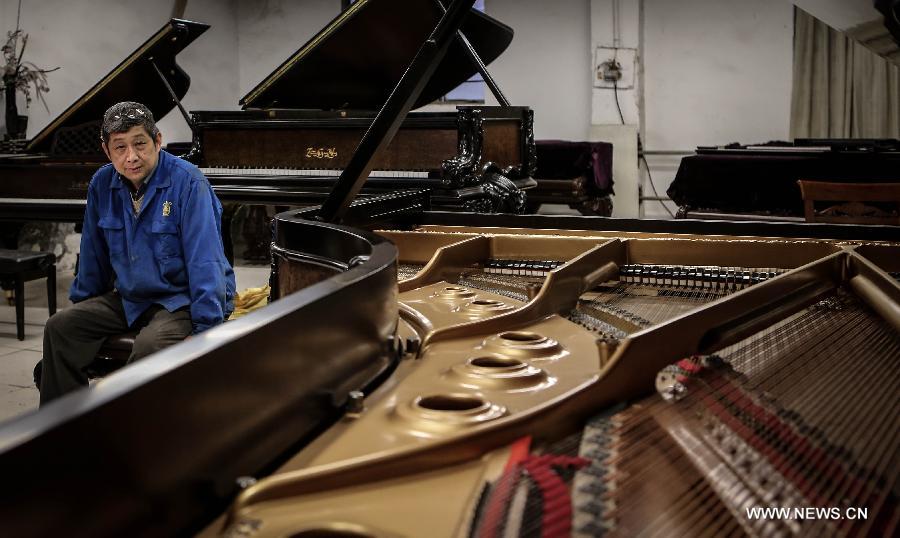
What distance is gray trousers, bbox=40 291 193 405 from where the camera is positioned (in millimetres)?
2633

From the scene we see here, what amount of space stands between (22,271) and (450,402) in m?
3.97

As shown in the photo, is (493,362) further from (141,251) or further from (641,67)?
(641,67)

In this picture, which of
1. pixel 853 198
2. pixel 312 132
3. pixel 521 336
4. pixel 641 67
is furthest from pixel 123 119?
pixel 641 67

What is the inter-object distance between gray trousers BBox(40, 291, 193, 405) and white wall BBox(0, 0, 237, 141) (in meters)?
5.12

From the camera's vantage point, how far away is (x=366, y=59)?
198 inches

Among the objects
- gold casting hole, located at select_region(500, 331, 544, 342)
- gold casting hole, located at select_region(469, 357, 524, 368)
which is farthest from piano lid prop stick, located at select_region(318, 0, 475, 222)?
gold casting hole, located at select_region(469, 357, 524, 368)

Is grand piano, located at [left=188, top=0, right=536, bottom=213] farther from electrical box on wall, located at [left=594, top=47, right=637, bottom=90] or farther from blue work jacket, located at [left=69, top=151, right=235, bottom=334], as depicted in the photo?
electrical box on wall, located at [left=594, top=47, right=637, bottom=90]

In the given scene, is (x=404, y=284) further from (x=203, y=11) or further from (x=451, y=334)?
(x=203, y=11)

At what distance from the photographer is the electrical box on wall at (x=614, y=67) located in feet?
32.1

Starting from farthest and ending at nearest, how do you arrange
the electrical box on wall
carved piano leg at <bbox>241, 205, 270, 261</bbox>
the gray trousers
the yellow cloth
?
1. the electrical box on wall
2. carved piano leg at <bbox>241, 205, 270, 261</bbox>
3. the yellow cloth
4. the gray trousers

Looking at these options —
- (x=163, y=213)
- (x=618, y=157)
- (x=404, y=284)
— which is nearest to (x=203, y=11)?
(x=618, y=157)

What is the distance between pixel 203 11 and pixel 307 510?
32.8 feet

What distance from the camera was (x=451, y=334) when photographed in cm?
166

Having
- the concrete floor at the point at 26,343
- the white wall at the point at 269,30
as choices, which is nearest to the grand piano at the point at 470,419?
the concrete floor at the point at 26,343
